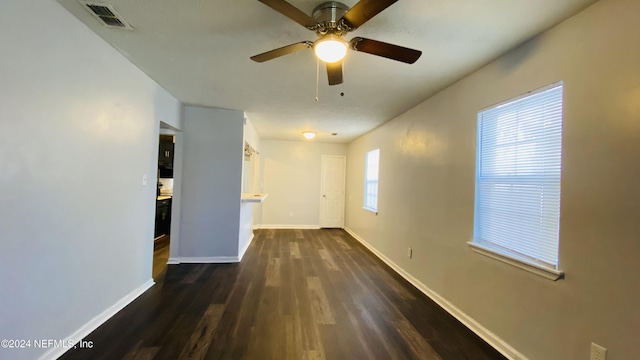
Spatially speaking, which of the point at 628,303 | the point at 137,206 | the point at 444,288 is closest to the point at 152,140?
the point at 137,206

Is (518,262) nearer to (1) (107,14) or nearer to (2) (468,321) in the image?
(2) (468,321)

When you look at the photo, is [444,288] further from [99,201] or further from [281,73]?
[99,201]

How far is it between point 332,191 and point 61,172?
5930 millimetres

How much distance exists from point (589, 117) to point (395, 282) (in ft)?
8.74

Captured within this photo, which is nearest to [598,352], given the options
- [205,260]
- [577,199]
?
[577,199]

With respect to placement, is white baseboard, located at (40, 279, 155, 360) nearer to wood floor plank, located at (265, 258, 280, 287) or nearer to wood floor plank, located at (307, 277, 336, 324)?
wood floor plank, located at (265, 258, 280, 287)

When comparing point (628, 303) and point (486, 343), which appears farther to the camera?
point (486, 343)

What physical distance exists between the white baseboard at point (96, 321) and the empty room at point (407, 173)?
2 cm

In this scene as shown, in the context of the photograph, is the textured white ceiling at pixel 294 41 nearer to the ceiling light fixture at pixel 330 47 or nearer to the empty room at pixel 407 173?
the empty room at pixel 407 173

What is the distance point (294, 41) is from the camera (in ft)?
6.75

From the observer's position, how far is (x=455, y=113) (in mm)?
2766

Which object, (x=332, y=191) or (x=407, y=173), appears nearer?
(x=407, y=173)

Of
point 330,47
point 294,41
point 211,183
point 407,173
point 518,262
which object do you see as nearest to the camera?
point 330,47

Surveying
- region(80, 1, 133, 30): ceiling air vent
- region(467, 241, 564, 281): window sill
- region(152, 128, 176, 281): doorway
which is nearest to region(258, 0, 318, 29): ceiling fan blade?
region(80, 1, 133, 30): ceiling air vent
